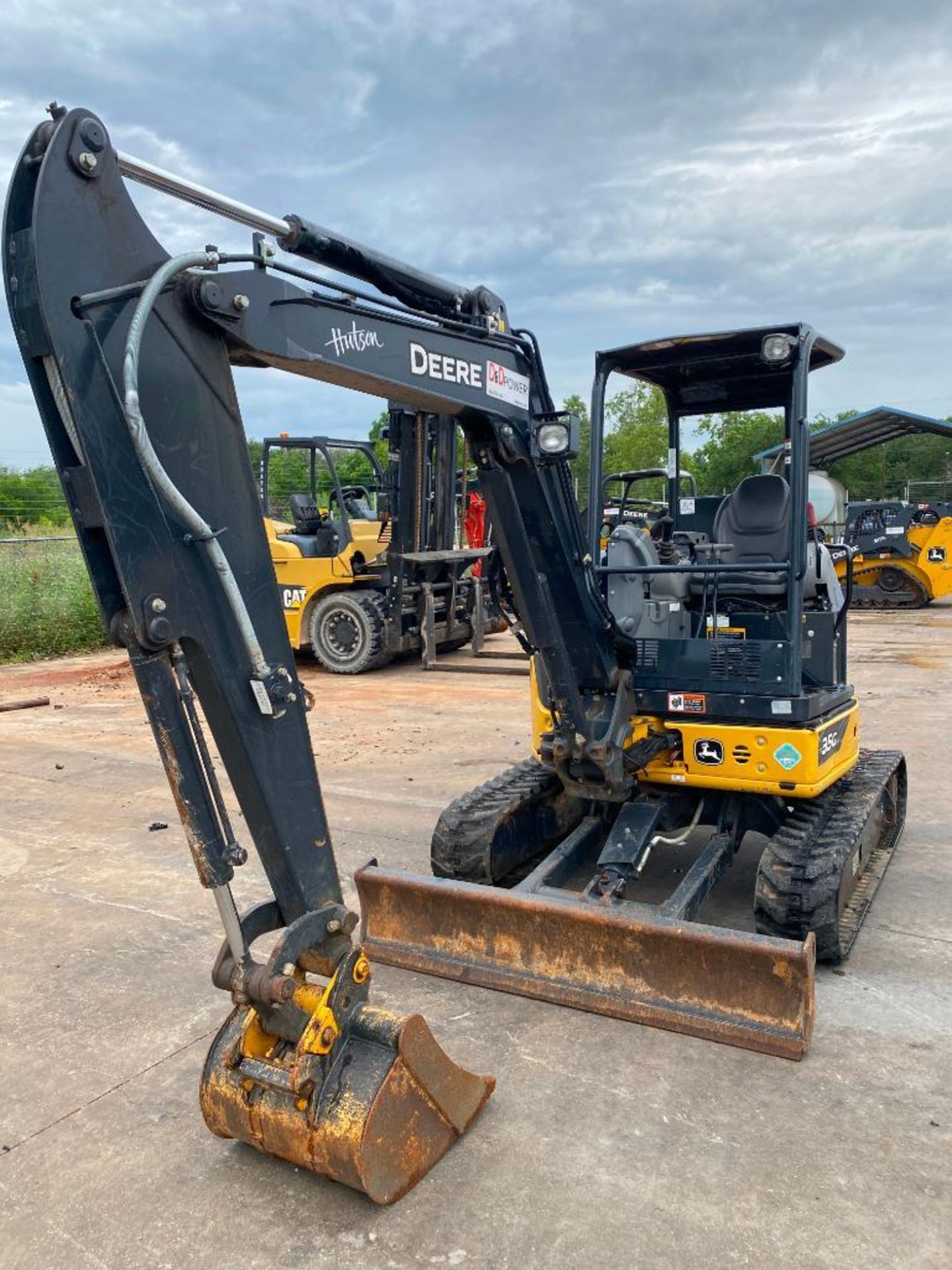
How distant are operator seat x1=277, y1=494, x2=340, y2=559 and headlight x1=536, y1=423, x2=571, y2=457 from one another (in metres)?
8.71

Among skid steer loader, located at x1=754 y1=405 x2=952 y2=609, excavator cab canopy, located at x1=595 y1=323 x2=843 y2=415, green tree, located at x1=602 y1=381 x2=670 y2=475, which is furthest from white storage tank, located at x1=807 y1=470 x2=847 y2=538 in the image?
green tree, located at x1=602 y1=381 x2=670 y2=475

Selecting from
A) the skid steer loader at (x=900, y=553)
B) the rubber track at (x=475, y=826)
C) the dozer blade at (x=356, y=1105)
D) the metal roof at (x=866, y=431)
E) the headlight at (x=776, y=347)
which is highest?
the metal roof at (x=866, y=431)

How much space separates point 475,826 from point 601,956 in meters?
1.14

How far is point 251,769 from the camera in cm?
286

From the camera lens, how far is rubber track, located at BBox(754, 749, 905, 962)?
4.11m

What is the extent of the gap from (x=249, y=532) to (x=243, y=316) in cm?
59

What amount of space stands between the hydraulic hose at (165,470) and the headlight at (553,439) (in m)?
1.73

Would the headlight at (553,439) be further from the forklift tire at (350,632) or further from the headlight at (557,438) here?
the forklift tire at (350,632)

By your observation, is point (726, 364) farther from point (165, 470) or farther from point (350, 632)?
point (350, 632)

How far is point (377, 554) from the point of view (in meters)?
13.0

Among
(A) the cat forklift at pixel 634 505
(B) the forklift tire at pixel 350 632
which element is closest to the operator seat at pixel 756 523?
(A) the cat forklift at pixel 634 505

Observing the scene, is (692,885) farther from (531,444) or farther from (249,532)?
(249,532)

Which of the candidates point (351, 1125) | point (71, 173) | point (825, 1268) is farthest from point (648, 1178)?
point (71, 173)

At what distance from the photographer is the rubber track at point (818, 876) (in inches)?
162
